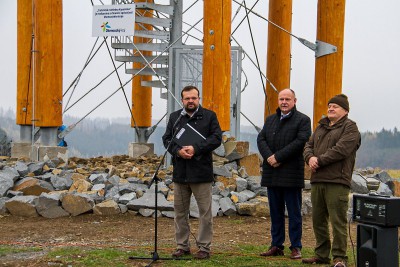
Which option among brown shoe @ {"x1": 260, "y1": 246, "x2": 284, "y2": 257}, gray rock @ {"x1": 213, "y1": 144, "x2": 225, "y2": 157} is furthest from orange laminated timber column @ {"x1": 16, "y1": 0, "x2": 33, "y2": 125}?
brown shoe @ {"x1": 260, "y1": 246, "x2": 284, "y2": 257}

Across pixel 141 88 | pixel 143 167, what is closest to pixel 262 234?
→ pixel 143 167

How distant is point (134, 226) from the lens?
11.0 m

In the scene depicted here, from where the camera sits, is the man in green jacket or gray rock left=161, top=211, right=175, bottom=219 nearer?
the man in green jacket

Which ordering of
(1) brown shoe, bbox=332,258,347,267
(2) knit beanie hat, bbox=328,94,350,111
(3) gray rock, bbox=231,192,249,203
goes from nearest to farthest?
(1) brown shoe, bbox=332,258,347,267
(2) knit beanie hat, bbox=328,94,350,111
(3) gray rock, bbox=231,192,249,203

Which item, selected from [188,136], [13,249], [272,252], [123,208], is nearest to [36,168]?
[123,208]

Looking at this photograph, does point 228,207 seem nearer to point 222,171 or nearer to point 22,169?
point 222,171

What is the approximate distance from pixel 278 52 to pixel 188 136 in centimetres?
1032

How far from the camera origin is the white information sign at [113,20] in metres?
15.1

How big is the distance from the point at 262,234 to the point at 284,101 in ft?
9.53

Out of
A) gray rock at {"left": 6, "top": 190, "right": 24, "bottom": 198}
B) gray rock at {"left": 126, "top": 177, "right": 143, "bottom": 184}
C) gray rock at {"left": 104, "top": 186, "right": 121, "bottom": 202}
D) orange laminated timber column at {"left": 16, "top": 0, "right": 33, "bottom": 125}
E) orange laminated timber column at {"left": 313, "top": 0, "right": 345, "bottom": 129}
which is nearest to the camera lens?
gray rock at {"left": 104, "top": 186, "right": 121, "bottom": 202}

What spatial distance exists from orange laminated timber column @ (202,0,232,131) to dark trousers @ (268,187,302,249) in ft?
17.7

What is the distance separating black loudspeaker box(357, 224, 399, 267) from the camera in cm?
688

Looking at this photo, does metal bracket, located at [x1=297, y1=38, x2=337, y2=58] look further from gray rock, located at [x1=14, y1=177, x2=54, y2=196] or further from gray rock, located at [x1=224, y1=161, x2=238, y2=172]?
gray rock, located at [x1=14, y1=177, x2=54, y2=196]

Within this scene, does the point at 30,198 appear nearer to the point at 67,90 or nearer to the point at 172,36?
the point at 67,90
